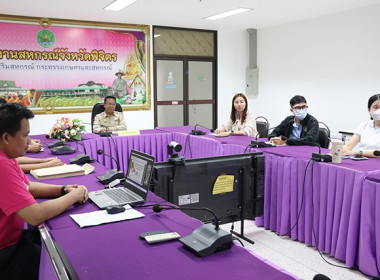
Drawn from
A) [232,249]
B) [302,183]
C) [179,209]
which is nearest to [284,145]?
[302,183]

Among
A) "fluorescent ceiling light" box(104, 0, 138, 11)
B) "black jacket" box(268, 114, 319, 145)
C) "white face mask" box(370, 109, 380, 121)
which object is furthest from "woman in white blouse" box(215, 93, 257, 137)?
"fluorescent ceiling light" box(104, 0, 138, 11)

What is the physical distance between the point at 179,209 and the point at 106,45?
571 cm

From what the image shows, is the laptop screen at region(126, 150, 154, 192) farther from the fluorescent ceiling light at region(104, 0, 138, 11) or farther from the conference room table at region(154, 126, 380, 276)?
the fluorescent ceiling light at region(104, 0, 138, 11)

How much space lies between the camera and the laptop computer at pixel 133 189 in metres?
1.75

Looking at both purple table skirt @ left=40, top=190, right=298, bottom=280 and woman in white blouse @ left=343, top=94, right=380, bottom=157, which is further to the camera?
woman in white blouse @ left=343, top=94, right=380, bottom=157

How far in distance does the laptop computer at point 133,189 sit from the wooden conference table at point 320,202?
140 centimetres

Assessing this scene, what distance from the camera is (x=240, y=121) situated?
4.34 metres

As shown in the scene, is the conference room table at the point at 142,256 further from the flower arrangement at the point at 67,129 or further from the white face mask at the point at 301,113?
the flower arrangement at the point at 67,129

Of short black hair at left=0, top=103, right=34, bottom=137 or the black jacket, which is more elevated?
short black hair at left=0, top=103, right=34, bottom=137

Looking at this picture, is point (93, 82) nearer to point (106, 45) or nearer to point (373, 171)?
point (106, 45)

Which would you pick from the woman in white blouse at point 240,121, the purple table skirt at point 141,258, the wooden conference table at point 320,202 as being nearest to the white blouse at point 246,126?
the woman in white blouse at point 240,121

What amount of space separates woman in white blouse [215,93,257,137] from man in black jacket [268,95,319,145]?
0.37 meters

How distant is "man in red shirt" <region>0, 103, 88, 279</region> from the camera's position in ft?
4.77

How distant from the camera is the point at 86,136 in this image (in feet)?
14.2
